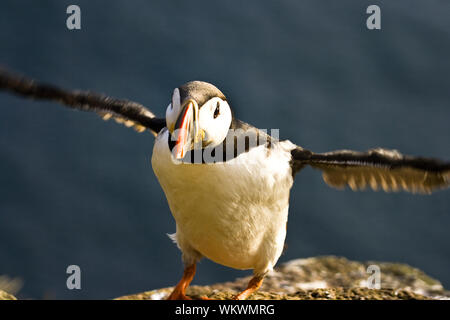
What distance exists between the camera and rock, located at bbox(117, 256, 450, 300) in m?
4.18

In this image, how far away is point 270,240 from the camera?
12.7 ft

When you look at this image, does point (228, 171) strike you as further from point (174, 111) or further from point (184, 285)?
point (184, 285)

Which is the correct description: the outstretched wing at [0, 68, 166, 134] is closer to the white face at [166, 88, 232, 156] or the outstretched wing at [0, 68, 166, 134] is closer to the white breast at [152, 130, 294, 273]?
the white breast at [152, 130, 294, 273]

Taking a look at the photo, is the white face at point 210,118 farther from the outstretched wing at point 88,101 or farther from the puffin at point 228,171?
the outstretched wing at point 88,101

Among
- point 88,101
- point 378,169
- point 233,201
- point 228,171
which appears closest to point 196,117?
point 228,171

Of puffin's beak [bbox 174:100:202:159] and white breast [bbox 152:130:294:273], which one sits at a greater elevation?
puffin's beak [bbox 174:100:202:159]

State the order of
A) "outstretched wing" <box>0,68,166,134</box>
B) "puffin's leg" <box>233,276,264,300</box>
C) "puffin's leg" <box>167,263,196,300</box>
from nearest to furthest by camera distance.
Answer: "outstretched wing" <box>0,68,166,134</box> → "puffin's leg" <box>233,276,264,300</box> → "puffin's leg" <box>167,263,196,300</box>

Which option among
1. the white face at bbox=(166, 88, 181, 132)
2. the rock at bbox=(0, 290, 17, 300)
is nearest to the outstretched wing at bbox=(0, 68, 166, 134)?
the white face at bbox=(166, 88, 181, 132)

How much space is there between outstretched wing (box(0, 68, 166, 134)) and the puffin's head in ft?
2.74

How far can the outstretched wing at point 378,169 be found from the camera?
3.50 metres

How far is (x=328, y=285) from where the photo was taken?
5328mm

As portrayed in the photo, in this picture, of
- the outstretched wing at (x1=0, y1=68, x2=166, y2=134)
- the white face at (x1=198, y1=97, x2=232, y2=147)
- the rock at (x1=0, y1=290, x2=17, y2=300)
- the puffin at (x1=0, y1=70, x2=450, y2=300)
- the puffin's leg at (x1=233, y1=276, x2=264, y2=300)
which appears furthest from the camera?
the puffin's leg at (x1=233, y1=276, x2=264, y2=300)

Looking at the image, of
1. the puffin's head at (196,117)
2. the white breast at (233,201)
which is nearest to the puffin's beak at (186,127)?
the puffin's head at (196,117)
